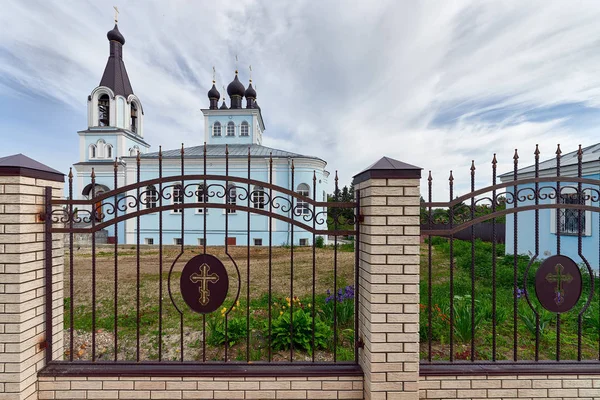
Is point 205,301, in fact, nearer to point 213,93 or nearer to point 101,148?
point 101,148

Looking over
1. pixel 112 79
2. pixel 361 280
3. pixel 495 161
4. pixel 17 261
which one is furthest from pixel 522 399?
pixel 112 79

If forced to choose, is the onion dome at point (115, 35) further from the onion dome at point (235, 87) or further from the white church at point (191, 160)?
the onion dome at point (235, 87)

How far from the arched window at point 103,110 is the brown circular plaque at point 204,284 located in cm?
2026

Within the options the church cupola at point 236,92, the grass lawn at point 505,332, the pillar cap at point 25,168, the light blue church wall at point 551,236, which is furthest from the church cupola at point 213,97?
the grass lawn at point 505,332

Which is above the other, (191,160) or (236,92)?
(236,92)

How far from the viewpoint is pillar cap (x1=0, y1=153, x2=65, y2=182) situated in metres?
1.96

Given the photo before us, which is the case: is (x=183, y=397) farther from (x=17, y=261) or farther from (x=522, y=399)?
(x=522, y=399)

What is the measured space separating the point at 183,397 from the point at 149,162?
44.6 ft

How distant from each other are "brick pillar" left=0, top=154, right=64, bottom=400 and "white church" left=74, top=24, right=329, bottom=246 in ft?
31.8

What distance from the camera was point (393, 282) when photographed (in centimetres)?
200

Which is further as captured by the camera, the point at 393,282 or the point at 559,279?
the point at 559,279

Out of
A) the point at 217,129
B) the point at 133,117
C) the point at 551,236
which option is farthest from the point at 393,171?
the point at 133,117

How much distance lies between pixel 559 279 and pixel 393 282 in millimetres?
1476

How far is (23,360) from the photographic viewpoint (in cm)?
200
